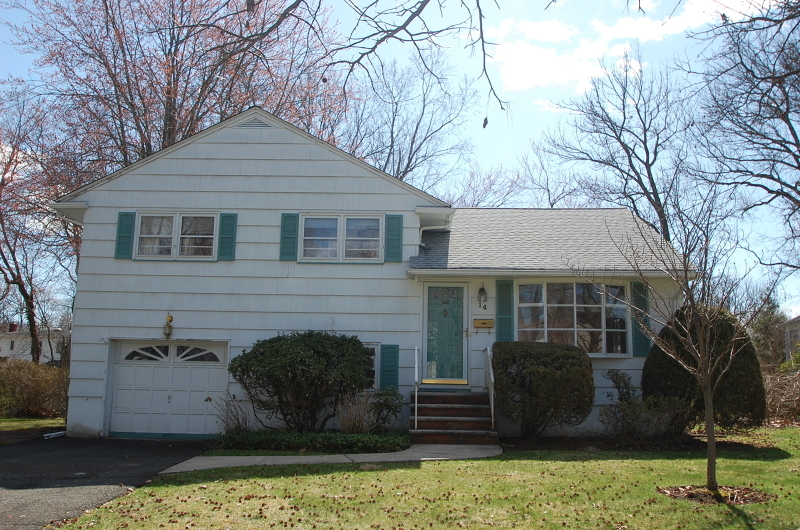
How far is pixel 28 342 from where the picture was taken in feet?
116

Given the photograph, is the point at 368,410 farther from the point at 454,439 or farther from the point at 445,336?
the point at 445,336

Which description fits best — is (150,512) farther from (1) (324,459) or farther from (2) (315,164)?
(2) (315,164)

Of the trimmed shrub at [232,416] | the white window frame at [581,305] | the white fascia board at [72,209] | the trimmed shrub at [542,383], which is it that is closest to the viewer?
the trimmed shrub at [542,383]

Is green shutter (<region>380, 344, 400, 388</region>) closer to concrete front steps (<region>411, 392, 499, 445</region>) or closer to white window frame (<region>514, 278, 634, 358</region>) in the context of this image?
concrete front steps (<region>411, 392, 499, 445</region>)

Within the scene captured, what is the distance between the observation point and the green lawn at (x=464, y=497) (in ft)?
19.3

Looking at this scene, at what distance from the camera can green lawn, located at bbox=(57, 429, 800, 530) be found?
19.3 feet

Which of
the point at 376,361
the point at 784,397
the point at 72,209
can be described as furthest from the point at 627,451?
the point at 72,209

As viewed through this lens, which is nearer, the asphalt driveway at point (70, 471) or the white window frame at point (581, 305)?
the asphalt driveway at point (70, 471)

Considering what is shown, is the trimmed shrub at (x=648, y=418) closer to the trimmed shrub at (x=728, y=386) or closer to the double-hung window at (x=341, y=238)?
the trimmed shrub at (x=728, y=386)

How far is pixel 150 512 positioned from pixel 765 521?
5844 mm

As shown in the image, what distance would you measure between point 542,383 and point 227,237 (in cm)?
670

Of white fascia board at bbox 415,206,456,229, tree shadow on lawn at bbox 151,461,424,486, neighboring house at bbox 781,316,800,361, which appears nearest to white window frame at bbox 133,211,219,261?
white fascia board at bbox 415,206,456,229

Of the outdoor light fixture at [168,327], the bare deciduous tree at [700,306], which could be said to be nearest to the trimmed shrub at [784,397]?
the bare deciduous tree at [700,306]

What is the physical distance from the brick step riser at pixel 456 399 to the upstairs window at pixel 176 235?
5170mm
